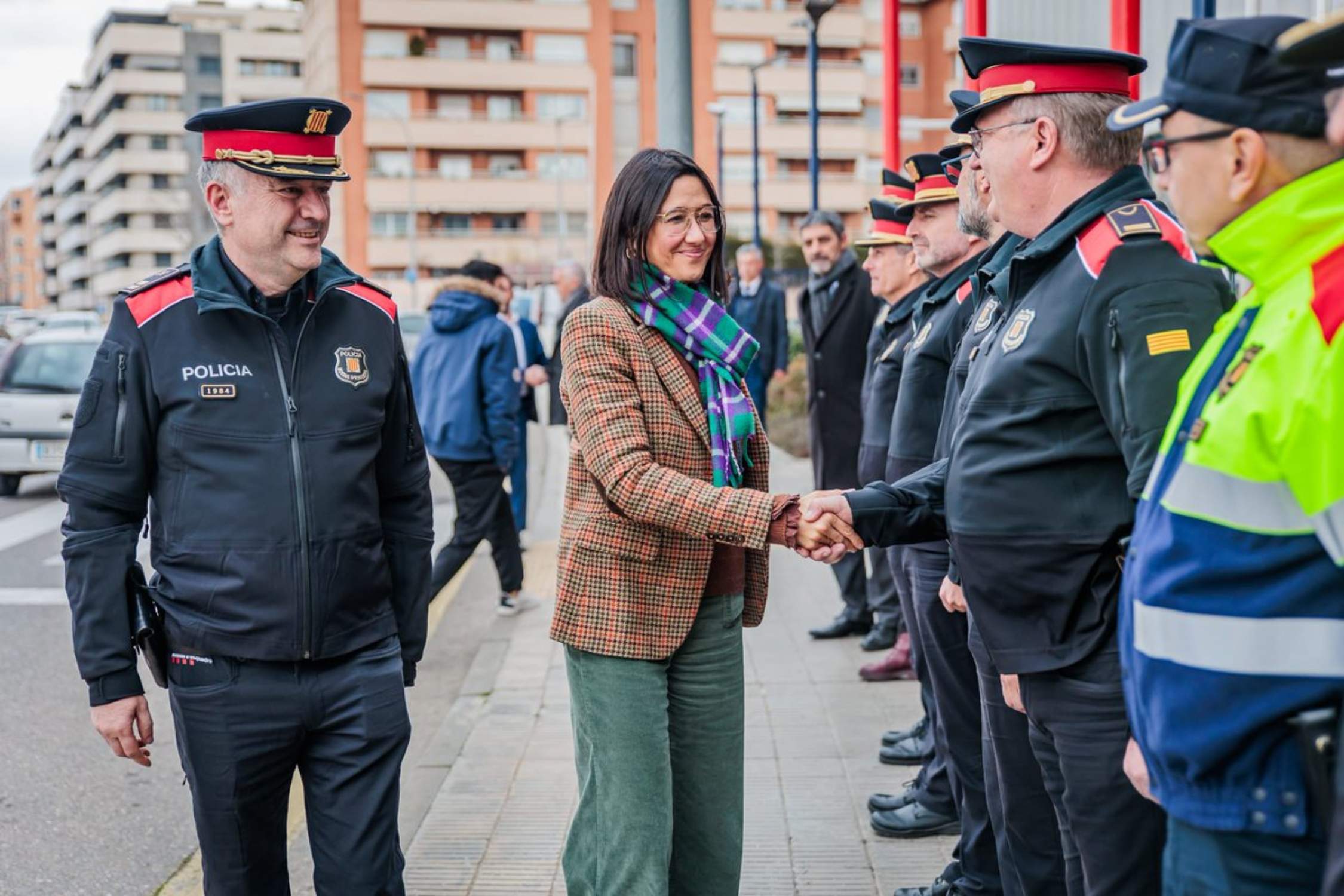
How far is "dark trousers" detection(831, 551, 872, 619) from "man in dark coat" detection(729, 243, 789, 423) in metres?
4.72

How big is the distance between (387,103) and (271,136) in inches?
2820

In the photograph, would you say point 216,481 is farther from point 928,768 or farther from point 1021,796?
point 928,768

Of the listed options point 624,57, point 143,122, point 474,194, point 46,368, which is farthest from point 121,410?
point 143,122

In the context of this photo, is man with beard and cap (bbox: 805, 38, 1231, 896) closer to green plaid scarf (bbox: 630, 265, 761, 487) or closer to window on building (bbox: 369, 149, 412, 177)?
green plaid scarf (bbox: 630, 265, 761, 487)

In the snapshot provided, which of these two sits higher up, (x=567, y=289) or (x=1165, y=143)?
(x=1165, y=143)

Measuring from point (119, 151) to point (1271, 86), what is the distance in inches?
4261

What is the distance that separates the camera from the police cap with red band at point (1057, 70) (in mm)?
2943

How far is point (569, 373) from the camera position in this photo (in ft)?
10.9

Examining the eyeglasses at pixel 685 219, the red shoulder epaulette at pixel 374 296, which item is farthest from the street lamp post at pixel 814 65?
the red shoulder epaulette at pixel 374 296

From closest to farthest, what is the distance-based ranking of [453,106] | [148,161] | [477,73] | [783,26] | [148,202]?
[477,73], [453,106], [783,26], [148,161], [148,202]

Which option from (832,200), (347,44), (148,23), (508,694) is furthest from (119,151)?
(508,694)

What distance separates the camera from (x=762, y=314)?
12453 mm

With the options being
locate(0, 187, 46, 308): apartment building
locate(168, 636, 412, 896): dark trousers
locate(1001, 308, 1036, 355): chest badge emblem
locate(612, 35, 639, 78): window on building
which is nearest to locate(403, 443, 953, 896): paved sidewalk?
locate(168, 636, 412, 896): dark trousers

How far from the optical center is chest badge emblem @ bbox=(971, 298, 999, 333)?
3.60 metres
